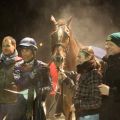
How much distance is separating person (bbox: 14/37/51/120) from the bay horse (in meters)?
1.19

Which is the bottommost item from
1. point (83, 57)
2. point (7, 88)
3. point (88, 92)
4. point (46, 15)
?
point (88, 92)

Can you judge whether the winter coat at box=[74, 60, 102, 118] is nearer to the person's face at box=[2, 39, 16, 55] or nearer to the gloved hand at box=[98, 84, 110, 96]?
the gloved hand at box=[98, 84, 110, 96]

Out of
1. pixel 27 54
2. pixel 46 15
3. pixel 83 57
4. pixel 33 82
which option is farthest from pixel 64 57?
pixel 46 15

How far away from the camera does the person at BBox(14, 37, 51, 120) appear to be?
6941 millimetres

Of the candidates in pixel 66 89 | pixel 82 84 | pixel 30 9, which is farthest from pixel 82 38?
pixel 82 84

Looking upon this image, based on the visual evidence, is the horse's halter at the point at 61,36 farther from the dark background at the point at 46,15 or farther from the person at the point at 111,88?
the dark background at the point at 46,15

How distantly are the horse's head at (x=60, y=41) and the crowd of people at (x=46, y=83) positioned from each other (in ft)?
3.59

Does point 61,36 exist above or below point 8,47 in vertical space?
above

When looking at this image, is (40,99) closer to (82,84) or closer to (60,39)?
(82,84)

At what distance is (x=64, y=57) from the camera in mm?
8602

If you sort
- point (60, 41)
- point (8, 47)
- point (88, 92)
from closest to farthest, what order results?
point (88, 92) < point (8, 47) < point (60, 41)

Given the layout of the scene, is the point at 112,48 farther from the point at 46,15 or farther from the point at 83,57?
the point at 46,15

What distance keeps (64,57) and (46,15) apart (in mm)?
6945

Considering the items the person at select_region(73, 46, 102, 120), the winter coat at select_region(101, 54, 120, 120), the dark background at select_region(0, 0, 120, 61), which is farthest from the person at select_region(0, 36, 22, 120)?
the dark background at select_region(0, 0, 120, 61)
